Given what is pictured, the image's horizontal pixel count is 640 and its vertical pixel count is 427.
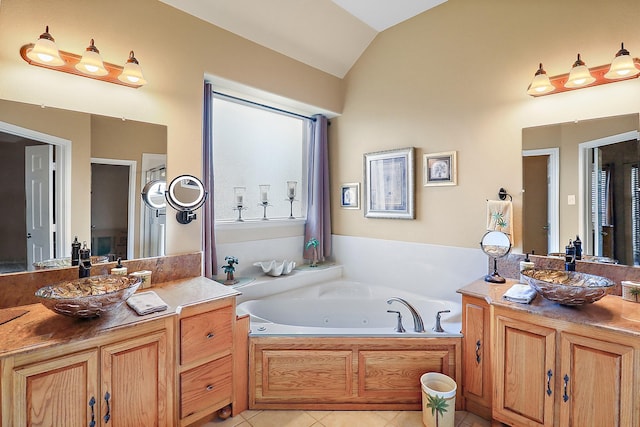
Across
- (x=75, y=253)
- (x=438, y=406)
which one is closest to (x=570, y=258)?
(x=438, y=406)

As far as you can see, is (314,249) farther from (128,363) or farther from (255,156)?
(128,363)

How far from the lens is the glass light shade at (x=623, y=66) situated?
1728 mm

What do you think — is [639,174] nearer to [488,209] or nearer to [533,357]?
[488,209]

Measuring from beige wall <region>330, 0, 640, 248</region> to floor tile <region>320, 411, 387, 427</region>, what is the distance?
1.51 meters

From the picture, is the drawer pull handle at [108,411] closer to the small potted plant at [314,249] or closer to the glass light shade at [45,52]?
the glass light shade at [45,52]

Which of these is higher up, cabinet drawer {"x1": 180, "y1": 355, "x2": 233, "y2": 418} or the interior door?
the interior door

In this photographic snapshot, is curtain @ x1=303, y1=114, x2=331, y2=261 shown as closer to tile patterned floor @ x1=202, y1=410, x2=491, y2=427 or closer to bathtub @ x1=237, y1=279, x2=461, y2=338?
bathtub @ x1=237, y1=279, x2=461, y2=338

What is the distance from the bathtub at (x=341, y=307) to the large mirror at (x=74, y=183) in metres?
1.04

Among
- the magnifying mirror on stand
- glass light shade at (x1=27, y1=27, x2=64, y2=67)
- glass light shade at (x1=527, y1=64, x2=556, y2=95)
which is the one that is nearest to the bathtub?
the magnifying mirror on stand

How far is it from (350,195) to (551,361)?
2272 millimetres

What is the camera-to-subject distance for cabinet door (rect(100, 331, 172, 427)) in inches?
56.0

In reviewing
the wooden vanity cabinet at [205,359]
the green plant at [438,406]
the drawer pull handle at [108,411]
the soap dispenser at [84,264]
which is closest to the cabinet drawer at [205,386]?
the wooden vanity cabinet at [205,359]

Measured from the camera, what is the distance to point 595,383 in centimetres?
145

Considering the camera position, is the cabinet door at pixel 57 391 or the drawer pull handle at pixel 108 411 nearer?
the cabinet door at pixel 57 391
